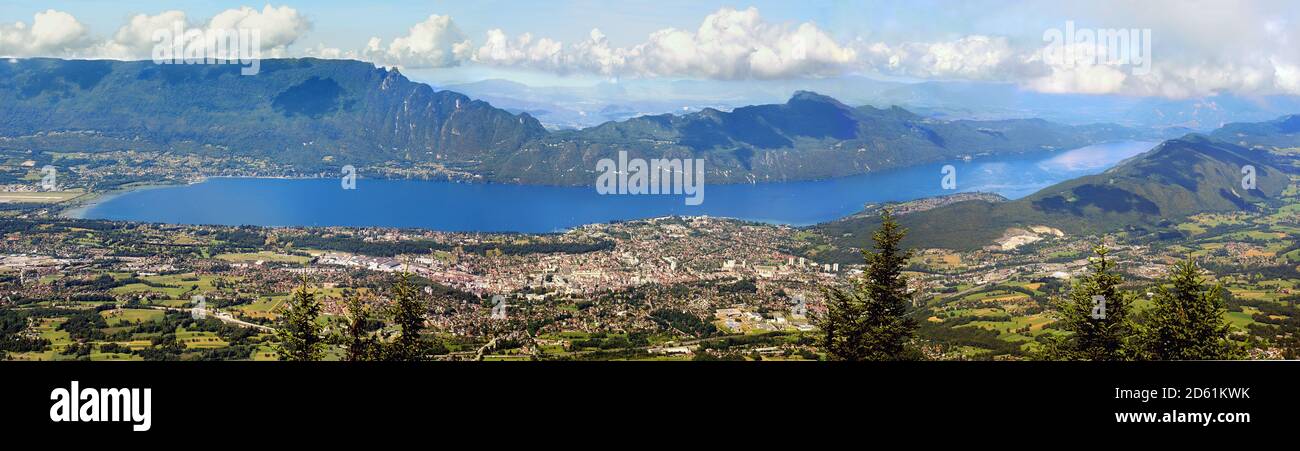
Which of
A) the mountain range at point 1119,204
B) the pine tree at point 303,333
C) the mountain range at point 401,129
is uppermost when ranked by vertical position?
the mountain range at point 401,129

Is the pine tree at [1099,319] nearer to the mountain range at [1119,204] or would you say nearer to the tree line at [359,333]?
the tree line at [359,333]

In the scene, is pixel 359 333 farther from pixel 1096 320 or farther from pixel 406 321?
pixel 1096 320

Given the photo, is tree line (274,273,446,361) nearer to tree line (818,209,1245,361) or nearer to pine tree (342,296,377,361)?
pine tree (342,296,377,361)

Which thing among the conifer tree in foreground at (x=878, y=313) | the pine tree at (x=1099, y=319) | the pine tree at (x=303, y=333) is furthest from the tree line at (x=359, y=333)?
the pine tree at (x=1099, y=319)

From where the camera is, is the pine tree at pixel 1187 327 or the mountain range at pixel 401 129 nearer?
the pine tree at pixel 1187 327

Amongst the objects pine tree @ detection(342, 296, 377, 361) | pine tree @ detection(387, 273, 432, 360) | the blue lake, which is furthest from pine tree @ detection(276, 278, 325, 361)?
the blue lake

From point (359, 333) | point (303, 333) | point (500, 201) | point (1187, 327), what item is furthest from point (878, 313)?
point (500, 201)
